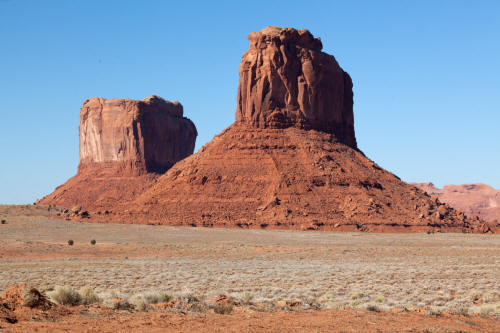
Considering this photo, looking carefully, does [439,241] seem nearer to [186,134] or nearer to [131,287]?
[131,287]

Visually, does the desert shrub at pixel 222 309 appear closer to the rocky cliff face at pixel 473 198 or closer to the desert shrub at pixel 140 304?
the desert shrub at pixel 140 304

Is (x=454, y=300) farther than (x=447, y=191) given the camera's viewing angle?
No

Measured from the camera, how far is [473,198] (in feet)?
564

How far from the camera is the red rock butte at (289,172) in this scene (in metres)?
60.8

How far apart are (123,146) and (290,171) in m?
54.1

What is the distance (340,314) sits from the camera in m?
12.7

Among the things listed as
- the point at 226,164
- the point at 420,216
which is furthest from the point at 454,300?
the point at 226,164

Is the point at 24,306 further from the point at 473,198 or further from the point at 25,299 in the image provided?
the point at 473,198

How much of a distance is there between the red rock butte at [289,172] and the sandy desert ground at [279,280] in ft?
29.9

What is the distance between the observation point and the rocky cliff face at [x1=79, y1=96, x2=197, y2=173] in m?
111

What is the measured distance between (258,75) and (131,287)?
181 feet

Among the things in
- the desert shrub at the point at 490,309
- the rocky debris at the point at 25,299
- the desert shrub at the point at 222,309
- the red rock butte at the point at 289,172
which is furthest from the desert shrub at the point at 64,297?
the red rock butte at the point at 289,172

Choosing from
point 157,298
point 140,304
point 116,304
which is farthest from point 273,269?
point 116,304

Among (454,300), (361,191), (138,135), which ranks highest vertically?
(138,135)
